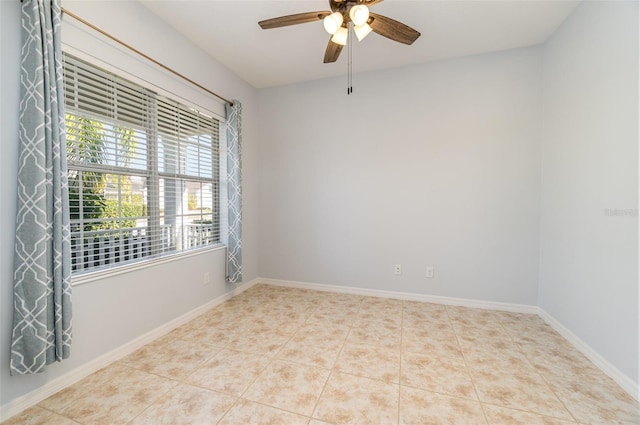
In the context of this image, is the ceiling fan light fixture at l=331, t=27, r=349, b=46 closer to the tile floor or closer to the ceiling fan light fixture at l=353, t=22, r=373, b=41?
the ceiling fan light fixture at l=353, t=22, r=373, b=41

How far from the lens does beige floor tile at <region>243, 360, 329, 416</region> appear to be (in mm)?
1501

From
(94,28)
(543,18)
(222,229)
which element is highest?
(543,18)

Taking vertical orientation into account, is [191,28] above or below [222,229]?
above

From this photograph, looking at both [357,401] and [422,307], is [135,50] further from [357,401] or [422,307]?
[422,307]

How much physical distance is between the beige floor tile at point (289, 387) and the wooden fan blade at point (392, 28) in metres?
2.37

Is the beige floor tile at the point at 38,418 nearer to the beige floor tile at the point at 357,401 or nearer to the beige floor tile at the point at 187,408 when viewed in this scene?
the beige floor tile at the point at 187,408

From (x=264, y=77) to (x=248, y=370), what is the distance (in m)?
3.20

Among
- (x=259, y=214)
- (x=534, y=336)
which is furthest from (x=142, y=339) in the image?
(x=534, y=336)

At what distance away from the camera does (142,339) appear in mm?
2109

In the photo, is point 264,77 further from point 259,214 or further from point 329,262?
point 329,262

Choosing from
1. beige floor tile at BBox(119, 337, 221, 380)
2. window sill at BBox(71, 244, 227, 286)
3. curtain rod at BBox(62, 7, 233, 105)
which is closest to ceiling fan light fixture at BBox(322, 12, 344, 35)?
curtain rod at BBox(62, 7, 233, 105)

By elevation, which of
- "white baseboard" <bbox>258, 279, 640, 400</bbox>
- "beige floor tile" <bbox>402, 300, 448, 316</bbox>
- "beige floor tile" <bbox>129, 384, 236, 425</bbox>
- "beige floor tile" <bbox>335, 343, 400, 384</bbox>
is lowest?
"beige floor tile" <bbox>129, 384, 236, 425</bbox>

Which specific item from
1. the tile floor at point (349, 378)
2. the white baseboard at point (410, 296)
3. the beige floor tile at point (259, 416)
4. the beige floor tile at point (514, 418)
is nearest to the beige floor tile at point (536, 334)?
the tile floor at point (349, 378)

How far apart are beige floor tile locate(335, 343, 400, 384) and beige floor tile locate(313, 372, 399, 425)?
7cm
